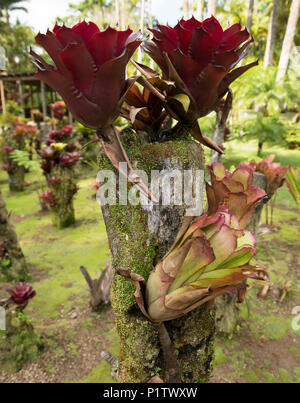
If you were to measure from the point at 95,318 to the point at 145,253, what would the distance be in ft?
6.07

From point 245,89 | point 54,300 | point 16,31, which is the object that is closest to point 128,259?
point 54,300

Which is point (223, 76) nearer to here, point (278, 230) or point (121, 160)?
point (121, 160)

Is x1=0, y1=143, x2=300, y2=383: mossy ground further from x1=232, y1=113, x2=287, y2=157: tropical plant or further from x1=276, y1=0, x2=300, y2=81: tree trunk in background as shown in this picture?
x1=276, y1=0, x2=300, y2=81: tree trunk in background

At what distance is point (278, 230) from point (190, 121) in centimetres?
385

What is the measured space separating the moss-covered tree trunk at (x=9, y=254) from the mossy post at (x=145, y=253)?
212 centimetres

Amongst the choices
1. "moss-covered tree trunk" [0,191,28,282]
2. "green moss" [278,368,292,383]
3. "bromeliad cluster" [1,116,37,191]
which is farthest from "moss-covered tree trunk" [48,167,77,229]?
"green moss" [278,368,292,383]

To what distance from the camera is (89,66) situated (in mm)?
507

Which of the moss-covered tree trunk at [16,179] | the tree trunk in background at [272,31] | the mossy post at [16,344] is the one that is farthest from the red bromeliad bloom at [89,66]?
the tree trunk in background at [272,31]

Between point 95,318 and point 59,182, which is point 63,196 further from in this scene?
point 95,318

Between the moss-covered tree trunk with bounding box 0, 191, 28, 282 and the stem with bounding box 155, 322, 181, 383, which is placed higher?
the stem with bounding box 155, 322, 181, 383

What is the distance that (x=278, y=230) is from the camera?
4055mm

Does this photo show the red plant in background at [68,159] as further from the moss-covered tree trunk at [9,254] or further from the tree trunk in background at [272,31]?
the tree trunk in background at [272,31]

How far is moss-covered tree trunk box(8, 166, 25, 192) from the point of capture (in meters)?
6.38

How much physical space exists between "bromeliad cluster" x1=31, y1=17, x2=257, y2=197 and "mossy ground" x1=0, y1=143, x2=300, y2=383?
5.28ft
